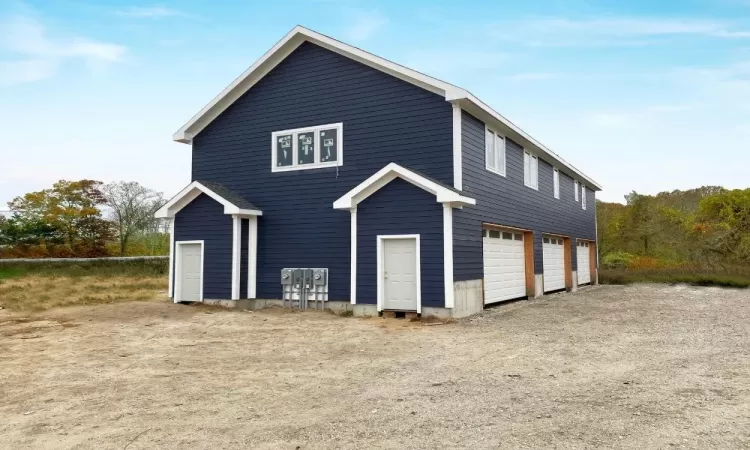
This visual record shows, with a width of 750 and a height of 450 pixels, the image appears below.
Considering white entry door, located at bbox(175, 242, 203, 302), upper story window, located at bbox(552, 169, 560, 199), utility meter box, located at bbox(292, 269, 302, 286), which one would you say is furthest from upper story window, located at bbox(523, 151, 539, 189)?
white entry door, located at bbox(175, 242, 203, 302)

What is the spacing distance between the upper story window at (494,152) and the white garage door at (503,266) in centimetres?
191

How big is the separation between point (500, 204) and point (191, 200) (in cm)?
940

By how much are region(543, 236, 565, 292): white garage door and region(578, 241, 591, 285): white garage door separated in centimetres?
317

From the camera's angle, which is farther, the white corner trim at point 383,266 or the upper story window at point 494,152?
the upper story window at point 494,152

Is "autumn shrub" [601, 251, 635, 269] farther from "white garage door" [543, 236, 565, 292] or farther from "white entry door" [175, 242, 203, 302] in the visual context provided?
"white entry door" [175, 242, 203, 302]

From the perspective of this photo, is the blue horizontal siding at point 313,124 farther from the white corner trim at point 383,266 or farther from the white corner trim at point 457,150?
the white corner trim at point 383,266

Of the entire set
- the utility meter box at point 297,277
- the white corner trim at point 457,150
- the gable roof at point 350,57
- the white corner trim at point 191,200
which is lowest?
the utility meter box at point 297,277

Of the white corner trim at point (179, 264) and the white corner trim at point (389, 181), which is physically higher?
the white corner trim at point (389, 181)

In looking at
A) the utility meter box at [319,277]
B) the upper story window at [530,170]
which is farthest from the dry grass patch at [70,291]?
the upper story window at [530,170]

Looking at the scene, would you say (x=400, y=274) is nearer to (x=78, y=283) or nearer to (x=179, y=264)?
(x=179, y=264)

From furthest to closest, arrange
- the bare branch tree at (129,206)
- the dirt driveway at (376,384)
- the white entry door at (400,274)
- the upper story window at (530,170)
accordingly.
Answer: the bare branch tree at (129,206) < the upper story window at (530,170) < the white entry door at (400,274) < the dirt driveway at (376,384)

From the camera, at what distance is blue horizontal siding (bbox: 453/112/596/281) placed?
12723 mm

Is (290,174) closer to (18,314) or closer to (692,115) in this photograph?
(18,314)

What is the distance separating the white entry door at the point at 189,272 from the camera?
15.1m
